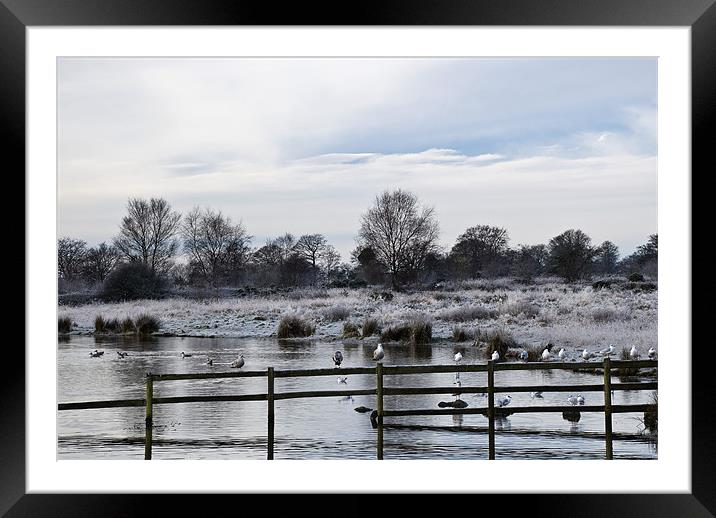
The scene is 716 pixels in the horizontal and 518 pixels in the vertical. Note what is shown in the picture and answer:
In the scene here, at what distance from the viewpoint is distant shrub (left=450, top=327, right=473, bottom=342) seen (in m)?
12.4

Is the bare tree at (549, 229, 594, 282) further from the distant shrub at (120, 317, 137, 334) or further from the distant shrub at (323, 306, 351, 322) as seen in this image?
the distant shrub at (120, 317, 137, 334)

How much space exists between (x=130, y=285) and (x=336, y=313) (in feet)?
10.6

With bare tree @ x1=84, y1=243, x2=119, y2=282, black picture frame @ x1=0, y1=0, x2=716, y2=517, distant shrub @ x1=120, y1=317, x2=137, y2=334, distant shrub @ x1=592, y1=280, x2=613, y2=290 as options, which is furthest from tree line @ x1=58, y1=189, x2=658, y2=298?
black picture frame @ x1=0, y1=0, x2=716, y2=517

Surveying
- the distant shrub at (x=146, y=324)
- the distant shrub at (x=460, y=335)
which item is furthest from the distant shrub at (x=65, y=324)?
the distant shrub at (x=460, y=335)

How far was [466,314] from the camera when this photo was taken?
→ 13141 millimetres

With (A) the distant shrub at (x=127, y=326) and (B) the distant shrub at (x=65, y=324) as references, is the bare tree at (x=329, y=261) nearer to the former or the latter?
(A) the distant shrub at (x=127, y=326)

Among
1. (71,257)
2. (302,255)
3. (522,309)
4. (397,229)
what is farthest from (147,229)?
(522,309)

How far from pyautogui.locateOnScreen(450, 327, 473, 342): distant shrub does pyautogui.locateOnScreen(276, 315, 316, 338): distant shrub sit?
7.03 ft

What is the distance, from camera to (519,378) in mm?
9969
